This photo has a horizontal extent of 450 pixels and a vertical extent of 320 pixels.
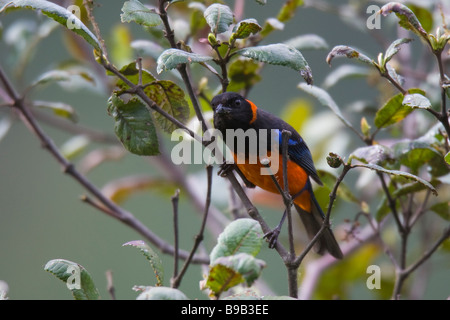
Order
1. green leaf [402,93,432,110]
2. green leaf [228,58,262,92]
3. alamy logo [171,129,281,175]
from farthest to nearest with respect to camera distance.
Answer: alamy logo [171,129,281,175]
green leaf [228,58,262,92]
green leaf [402,93,432,110]

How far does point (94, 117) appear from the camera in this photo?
6855mm

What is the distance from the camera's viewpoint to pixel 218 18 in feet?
5.24

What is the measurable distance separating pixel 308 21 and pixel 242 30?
213 inches

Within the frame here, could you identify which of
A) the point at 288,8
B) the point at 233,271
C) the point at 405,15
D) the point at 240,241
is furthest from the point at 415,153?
the point at 233,271

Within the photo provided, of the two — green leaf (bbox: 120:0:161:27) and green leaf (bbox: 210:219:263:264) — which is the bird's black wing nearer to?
green leaf (bbox: 120:0:161:27)

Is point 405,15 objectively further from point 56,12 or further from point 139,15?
point 56,12

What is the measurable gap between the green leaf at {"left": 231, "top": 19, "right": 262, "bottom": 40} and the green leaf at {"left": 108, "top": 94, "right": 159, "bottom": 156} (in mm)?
349

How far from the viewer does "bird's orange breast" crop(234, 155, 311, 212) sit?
8.00ft

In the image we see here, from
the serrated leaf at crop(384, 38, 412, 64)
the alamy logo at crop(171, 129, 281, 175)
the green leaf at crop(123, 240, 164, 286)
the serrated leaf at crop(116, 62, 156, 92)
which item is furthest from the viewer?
the alamy logo at crop(171, 129, 281, 175)

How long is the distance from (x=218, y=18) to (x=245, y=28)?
8 centimetres

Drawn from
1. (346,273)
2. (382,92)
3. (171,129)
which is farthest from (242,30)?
(346,273)

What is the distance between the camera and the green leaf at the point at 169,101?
1.82 metres

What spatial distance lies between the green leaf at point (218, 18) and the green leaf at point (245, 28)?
28mm

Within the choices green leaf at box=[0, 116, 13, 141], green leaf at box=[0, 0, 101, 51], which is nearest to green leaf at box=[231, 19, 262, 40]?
green leaf at box=[0, 0, 101, 51]
